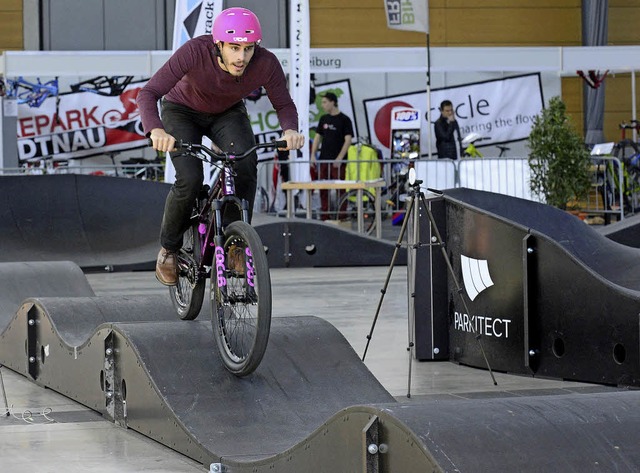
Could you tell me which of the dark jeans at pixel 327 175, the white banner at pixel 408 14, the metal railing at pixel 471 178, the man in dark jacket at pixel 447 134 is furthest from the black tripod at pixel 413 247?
the man in dark jacket at pixel 447 134

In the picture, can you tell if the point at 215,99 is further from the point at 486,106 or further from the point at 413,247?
the point at 486,106

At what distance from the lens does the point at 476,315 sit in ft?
25.6

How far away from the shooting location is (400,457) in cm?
334

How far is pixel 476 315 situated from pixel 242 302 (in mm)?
2440

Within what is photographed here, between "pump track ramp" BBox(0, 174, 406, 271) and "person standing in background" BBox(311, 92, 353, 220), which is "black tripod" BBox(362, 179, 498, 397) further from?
"person standing in background" BBox(311, 92, 353, 220)

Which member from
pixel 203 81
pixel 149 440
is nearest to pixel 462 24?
pixel 203 81

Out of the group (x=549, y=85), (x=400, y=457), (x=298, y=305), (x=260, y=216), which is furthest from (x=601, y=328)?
(x=549, y=85)

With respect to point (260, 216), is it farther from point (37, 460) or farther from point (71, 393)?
point (37, 460)

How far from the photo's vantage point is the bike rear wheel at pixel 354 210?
18797mm

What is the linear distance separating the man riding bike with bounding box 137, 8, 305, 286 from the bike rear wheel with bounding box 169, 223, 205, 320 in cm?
12

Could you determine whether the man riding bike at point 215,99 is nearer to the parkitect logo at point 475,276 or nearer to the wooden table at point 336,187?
the parkitect logo at point 475,276

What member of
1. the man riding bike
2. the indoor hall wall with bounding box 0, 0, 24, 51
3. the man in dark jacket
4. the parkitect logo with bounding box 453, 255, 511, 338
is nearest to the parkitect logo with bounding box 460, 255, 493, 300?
the parkitect logo with bounding box 453, 255, 511, 338

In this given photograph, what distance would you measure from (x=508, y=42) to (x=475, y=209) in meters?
21.8

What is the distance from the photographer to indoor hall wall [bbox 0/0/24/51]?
91.1 ft
